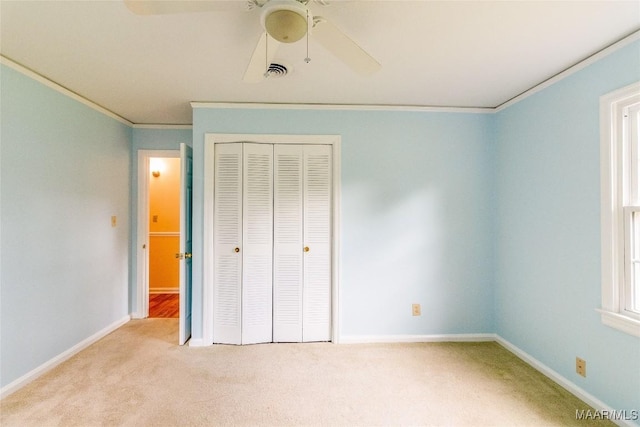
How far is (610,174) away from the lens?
1892mm

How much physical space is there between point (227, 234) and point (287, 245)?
0.59 meters

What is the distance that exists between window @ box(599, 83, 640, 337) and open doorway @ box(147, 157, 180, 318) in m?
5.04

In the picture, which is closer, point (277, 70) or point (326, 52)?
point (326, 52)

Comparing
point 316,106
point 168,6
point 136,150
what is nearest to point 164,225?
point 136,150

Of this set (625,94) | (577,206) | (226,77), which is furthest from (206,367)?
(625,94)

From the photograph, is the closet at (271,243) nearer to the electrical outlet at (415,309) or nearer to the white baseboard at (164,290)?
the electrical outlet at (415,309)

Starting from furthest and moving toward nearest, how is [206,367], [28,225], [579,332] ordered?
[206,367]
[28,225]
[579,332]

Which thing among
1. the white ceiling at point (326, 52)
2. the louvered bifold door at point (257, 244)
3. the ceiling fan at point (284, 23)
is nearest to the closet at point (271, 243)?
the louvered bifold door at point (257, 244)

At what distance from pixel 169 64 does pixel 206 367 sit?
2.38 meters

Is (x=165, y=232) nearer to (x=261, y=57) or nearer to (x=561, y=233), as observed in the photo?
(x=261, y=57)

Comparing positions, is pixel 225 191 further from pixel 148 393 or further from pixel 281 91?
pixel 148 393

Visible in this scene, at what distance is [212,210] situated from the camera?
2.88 metres

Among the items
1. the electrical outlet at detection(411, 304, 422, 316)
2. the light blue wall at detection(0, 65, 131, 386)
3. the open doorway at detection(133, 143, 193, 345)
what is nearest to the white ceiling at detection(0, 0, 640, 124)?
the light blue wall at detection(0, 65, 131, 386)

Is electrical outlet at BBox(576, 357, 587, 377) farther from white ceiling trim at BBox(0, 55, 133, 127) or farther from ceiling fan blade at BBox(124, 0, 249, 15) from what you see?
white ceiling trim at BBox(0, 55, 133, 127)
